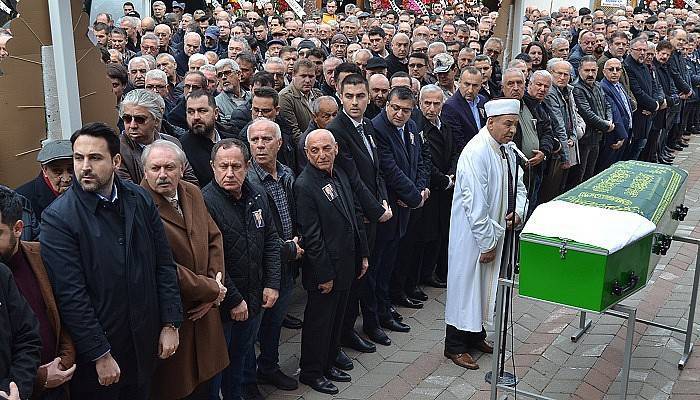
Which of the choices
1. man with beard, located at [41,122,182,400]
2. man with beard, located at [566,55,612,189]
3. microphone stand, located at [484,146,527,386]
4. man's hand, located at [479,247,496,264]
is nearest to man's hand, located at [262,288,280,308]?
man with beard, located at [41,122,182,400]

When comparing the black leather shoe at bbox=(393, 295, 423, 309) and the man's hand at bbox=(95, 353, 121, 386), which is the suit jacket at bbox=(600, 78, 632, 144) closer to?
the black leather shoe at bbox=(393, 295, 423, 309)

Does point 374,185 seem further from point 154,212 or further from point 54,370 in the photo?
point 54,370

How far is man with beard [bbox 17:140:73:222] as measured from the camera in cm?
375

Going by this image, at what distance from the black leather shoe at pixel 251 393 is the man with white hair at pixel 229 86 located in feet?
8.85

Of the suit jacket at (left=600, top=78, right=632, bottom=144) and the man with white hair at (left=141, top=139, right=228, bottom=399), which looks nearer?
the man with white hair at (left=141, top=139, right=228, bottom=399)

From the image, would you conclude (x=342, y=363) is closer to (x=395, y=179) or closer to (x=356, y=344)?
(x=356, y=344)

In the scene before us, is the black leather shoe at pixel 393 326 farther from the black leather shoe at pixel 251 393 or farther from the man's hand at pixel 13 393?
the man's hand at pixel 13 393

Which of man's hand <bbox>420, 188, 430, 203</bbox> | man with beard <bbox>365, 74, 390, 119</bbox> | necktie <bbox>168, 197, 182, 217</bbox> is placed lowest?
man's hand <bbox>420, 188, 430, 203</bbox>

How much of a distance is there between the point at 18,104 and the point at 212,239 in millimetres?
1211

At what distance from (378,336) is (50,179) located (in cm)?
277

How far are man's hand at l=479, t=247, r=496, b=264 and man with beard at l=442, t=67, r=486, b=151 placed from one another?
5.95ft

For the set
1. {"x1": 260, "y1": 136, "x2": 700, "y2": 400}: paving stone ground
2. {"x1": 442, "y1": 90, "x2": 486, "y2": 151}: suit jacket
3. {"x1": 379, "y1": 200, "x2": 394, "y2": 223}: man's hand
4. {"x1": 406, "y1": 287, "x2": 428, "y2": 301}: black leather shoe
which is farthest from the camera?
{"x1": 442, "y1": 90, "x2": 486, "y2": 151}: suit jacket

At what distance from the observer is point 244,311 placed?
4.07 meters

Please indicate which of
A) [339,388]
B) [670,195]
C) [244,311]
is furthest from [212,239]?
[670,195]
